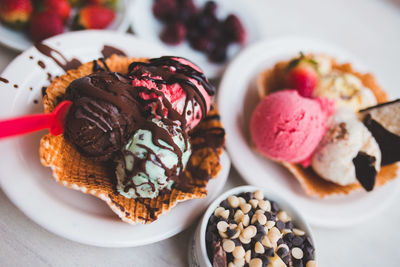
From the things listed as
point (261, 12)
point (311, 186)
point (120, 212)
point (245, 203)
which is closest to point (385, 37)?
point (261, 12)

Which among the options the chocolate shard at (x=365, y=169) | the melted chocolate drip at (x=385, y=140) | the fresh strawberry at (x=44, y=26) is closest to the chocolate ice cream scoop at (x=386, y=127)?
the melted chocolate drip at (x=385, y=140)

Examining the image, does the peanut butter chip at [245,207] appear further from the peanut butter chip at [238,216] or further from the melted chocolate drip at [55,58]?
the melted chocolate drip at [55,58]

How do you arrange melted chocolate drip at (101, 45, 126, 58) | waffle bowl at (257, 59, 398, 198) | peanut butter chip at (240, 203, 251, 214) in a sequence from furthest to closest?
1. waffle bowl at (257, 59, 398, 198)
2. melted chocolate drip at (101, 45, 126, 58)
3. peanut butter chip at (240, 203, 251, 214)

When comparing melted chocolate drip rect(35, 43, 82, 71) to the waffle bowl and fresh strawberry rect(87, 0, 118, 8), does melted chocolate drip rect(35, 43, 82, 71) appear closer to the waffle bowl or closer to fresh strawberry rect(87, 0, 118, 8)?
fresh strawberry rect(87, 0, 118, 8)

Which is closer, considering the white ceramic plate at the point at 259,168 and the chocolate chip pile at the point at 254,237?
the chocolate chip pile at the point at 254,237

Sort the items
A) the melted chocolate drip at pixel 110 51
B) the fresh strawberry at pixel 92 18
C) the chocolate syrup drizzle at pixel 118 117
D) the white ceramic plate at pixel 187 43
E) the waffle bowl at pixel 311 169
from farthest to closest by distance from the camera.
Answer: the white ceramic plate at pixel 187 43 < the fresh strawberry at pixel 92 18 < the waffle bowl at pixel 311 169 < the melted chocolate drip at pixel 110 51 < the chocolate syrup drizzle at pixel 118 117

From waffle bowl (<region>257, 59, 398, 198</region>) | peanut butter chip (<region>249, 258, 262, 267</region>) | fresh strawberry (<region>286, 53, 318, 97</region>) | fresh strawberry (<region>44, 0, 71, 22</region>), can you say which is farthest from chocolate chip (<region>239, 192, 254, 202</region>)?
fresh strawberry (<region>44, 0, 71, 22</region>)
